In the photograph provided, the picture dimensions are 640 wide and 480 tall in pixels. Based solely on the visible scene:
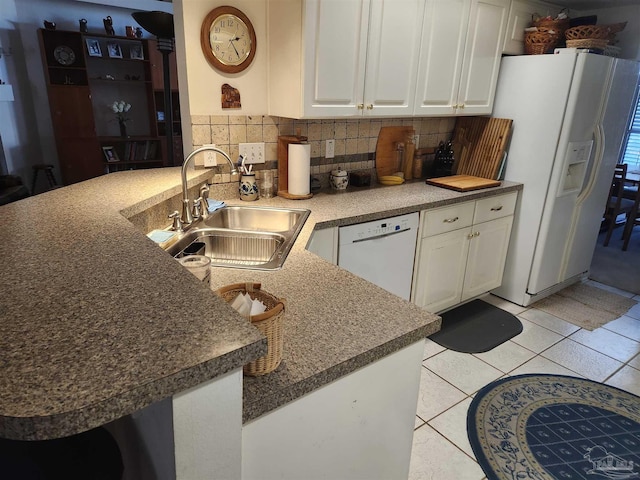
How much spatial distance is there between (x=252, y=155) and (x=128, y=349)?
A: 6.22ft

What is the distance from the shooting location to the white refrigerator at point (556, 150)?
2.79m

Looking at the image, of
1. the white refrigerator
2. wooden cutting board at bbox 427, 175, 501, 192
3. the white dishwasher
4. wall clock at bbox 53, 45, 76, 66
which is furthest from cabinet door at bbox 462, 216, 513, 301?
wall clock at bbox 53, 45, 76, 66

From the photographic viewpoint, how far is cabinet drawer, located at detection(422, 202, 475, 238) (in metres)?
2.58

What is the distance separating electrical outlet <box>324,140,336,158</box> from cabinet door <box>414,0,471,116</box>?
0.55 m

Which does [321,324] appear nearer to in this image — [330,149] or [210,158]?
[210,158]

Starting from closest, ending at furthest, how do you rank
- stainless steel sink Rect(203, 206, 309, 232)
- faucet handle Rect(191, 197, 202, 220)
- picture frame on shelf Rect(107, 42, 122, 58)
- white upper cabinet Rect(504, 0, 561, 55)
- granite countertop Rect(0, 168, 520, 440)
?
granite countertop Rect(0, 168, 520, 440) → faucet handle Rect(191, 197, 202, 220) → stainless steel sink Rect(203, 206, 309, 232) → white upper cabinet Rect(504, 0, 561, 55) → picture frame on shelf Rect(107, 42, 122, 58)

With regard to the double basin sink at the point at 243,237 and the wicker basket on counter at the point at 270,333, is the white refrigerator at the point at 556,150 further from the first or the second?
the wicker basket on counter at the point at 270,333

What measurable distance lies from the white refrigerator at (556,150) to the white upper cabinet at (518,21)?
0.44 feet

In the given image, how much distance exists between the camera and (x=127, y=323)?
74cm

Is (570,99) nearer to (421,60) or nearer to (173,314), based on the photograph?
(421,60)

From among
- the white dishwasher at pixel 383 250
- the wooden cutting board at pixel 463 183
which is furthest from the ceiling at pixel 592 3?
the white dishwasher at pixel 383 250

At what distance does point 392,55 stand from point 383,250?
1098 millimetres

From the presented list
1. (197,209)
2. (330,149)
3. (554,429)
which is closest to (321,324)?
(197,209)

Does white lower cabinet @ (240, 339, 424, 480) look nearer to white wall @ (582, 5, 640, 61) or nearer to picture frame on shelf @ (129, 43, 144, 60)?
white wall @ (582, 5, 640, 61)
